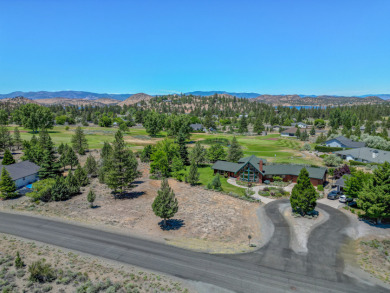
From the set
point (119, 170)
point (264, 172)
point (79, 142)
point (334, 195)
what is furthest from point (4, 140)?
point (334, 195)

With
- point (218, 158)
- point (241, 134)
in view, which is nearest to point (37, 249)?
point (218, 158)

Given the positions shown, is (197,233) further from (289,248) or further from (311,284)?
(311,284)

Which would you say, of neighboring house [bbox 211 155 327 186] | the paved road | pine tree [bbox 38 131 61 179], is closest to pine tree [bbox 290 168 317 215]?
the paved road

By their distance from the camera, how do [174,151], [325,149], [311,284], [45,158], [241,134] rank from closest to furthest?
[311,284], [45,158], [174,151], [325,149], [241,134]

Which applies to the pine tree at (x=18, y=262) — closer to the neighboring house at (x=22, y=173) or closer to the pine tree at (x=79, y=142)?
the neighboring house at (x=22, y=173)

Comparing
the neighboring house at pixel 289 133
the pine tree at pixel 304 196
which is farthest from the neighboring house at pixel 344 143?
the pine tree at pixel 304 196
